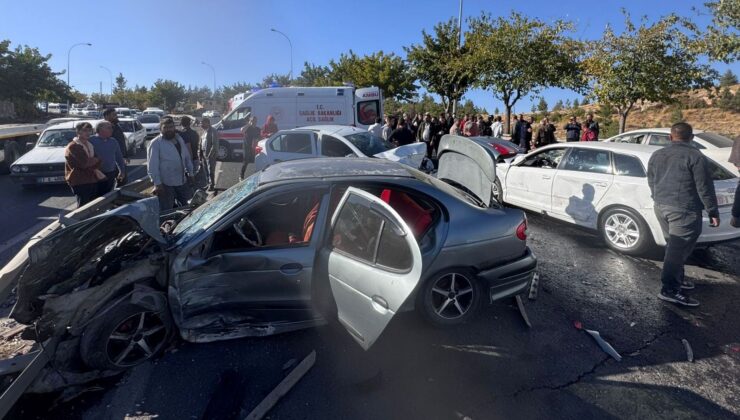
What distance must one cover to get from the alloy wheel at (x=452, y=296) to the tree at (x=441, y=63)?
58.8ft

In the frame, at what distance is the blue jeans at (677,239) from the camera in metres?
4.00

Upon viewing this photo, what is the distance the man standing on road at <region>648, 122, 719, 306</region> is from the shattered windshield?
4050 mm

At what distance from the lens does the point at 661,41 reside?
11.7 meters

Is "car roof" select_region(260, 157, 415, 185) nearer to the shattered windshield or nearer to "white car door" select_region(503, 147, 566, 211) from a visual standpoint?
the shattered windshield

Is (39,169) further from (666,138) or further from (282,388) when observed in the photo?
(666,138)

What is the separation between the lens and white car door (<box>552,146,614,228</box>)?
5801 millimetres

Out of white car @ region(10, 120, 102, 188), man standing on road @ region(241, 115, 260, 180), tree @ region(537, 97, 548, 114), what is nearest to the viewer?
white car @ region(10, 120, 102, 188)

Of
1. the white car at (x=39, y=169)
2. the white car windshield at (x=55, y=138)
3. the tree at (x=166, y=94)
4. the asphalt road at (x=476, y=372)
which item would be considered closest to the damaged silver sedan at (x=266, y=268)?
the asphalt road at (x=476, y=372)

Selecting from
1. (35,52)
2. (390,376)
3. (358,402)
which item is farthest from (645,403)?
(35,52)

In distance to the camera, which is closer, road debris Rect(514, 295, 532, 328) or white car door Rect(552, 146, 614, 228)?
road debris Rect(514, 295, 532, 328)

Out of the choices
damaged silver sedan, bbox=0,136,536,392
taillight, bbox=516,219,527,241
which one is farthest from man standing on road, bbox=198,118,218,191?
taillight, bbox=516,219,527,241

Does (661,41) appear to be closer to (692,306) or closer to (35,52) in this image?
(692,306)

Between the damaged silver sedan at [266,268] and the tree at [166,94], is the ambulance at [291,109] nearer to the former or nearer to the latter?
the damaged silver sedan at [266,268]

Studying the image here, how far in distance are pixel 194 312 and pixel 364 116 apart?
41.3 ft
